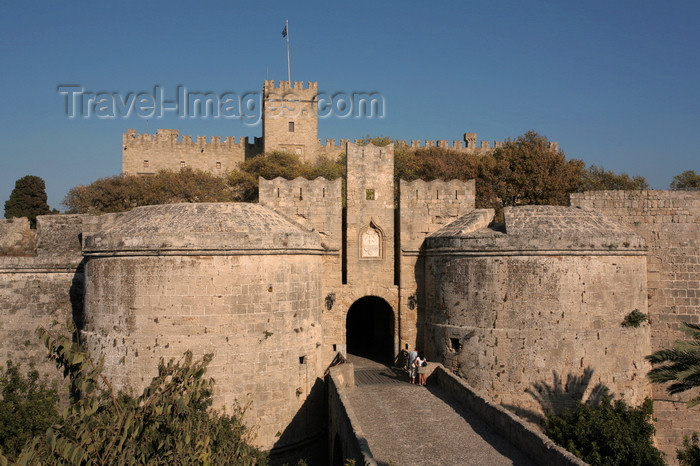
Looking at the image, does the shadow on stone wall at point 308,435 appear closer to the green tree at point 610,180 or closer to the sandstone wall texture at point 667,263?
the sandstone wall texture at point 667,263

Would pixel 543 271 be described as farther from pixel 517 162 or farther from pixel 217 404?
pixel 517 162

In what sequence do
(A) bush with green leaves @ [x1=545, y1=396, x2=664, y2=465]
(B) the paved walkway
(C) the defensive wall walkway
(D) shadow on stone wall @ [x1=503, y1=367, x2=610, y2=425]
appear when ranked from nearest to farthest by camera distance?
(C) the defensive wall walkway
(B) the paved walkway
(A) bush with green leaves @ [x1=545, y1=396, x2=664, y2=465]
(D) shadow on stone wall @ [x1=503, y1=367, x2=610, y2=425]

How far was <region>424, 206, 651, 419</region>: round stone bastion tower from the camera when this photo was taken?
16297mm

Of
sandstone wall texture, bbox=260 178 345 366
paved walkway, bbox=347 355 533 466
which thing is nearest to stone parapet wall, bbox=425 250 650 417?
paved walkway, bbox=347 355 533 466

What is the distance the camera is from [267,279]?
15789 millimetres

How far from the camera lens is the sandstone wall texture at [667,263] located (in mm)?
18062

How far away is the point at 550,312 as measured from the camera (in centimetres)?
1641

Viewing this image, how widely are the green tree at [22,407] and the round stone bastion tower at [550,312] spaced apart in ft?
37.8

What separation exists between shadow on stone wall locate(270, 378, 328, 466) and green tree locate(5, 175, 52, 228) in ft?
101

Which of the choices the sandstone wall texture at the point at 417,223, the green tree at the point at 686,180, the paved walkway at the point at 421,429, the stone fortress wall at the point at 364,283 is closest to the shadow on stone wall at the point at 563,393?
the stone fortress wall at the point at 364,283

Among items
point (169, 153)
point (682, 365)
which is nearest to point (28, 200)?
point (169, 153)

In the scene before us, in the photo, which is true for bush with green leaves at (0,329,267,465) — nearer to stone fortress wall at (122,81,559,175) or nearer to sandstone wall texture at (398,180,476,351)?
sandstone wall texture at (398,180,476,351)

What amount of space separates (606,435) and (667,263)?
24.1ft

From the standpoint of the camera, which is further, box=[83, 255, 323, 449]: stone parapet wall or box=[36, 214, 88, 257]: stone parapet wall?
box=[36, 214, 88, 257]: stone parapet wall
